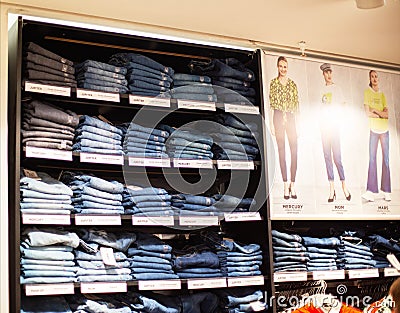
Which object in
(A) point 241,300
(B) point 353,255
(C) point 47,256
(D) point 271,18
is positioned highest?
(D) point 271,18

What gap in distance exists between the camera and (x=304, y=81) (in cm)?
474

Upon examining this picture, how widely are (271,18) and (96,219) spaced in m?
1.69

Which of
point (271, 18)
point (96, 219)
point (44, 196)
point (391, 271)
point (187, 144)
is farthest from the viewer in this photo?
point (391, 271)

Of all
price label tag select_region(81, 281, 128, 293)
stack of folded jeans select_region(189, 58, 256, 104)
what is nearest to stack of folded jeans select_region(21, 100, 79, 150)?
price label tag select_region(81, 281, 128, 293)

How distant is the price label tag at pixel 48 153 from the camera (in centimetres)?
362

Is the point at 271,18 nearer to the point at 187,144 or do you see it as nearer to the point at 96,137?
the point at 187,144

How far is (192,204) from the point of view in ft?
13.6

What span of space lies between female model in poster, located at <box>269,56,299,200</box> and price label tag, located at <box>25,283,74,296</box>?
62.1 inches

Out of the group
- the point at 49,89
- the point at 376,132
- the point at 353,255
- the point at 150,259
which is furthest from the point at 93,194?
the point at 376,132

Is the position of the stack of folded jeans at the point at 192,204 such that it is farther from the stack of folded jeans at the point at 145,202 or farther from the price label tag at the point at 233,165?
the price label tag at the point at 233,165

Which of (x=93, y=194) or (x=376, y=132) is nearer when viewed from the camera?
(x=93, y=194)

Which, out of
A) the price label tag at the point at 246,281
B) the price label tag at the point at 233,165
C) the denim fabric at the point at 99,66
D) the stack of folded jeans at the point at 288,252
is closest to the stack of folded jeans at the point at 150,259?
the price label tag at the point at 246,281

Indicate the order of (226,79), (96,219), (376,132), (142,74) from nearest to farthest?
(96,219) → (142,74) → (226,79) → (376,132)

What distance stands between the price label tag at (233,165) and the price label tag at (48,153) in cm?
99
